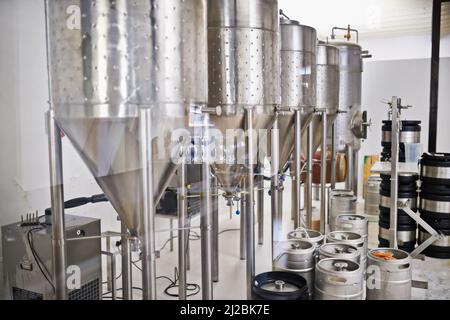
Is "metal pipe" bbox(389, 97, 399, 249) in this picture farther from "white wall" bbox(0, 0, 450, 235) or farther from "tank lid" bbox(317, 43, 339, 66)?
"white wall" bbox(0, 0, 450, 235)

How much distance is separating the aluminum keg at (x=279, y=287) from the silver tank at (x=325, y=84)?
6.30ft

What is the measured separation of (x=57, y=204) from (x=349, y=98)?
3.59 meters

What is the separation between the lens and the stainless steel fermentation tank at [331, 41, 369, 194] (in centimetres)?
439

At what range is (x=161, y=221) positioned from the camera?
3617mm

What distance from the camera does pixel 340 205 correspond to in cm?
355

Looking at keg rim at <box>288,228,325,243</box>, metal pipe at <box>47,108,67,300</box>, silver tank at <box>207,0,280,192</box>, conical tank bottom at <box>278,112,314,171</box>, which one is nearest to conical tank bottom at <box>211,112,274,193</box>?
silver tank at <box>207,0,280,192</box>

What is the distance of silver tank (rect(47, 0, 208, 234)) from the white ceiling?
264 centimetres

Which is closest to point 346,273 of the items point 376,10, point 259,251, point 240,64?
point 240,64

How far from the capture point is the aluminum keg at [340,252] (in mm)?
1980

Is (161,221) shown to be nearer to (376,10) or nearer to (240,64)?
(240,64)

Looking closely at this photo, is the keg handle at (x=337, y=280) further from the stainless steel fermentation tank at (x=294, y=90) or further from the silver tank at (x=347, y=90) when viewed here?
the silver tank at (x=347, y=90)

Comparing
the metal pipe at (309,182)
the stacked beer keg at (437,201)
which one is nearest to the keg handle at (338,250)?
the metal pipe at (309,182)

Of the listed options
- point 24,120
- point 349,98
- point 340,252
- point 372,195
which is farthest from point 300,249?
point 349,98
